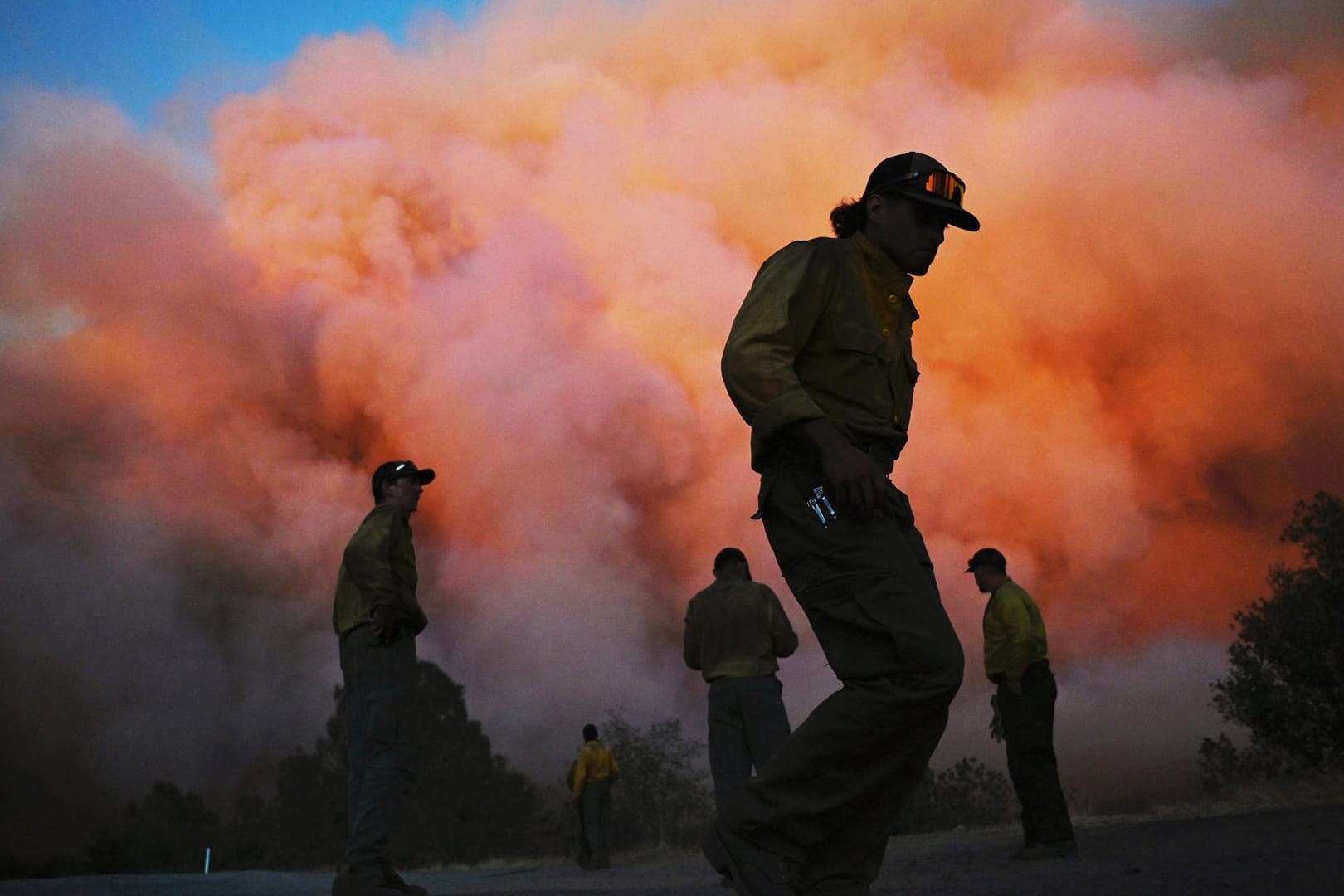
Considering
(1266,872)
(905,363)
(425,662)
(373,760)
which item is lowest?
(1266,872)

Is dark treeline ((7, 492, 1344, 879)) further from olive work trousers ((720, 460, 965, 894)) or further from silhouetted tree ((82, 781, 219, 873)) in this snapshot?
olive work trousers ((720, 460, 965, 894))

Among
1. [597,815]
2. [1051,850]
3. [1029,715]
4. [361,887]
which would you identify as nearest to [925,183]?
[361,887]

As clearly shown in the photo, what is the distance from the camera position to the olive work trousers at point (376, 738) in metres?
5.85

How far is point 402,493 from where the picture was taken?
6.56 meters

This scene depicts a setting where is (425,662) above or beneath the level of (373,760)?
above

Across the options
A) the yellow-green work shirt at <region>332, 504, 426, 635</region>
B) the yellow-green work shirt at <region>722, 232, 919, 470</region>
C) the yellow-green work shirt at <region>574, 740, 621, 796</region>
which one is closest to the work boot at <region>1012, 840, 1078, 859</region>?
the yellow-green work shirt at <region>332, 504, 426, 635</region>

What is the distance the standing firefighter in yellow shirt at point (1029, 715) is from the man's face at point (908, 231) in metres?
5.13

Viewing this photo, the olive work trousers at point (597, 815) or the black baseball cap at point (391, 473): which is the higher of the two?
the black baseball cap at point (391, 473)

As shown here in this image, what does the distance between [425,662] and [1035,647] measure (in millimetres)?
44872

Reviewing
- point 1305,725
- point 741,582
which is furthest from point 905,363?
point 1305,725

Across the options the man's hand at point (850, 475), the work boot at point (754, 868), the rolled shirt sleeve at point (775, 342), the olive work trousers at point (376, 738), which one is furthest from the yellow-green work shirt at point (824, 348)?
the olive work trousers at point (376, 738)

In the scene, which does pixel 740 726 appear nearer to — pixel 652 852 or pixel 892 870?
pixel 892 870

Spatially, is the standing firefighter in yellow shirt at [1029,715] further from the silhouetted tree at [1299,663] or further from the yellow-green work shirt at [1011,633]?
the silhouetted tree at [1299,663]

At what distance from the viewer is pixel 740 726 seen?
8.15 meters
